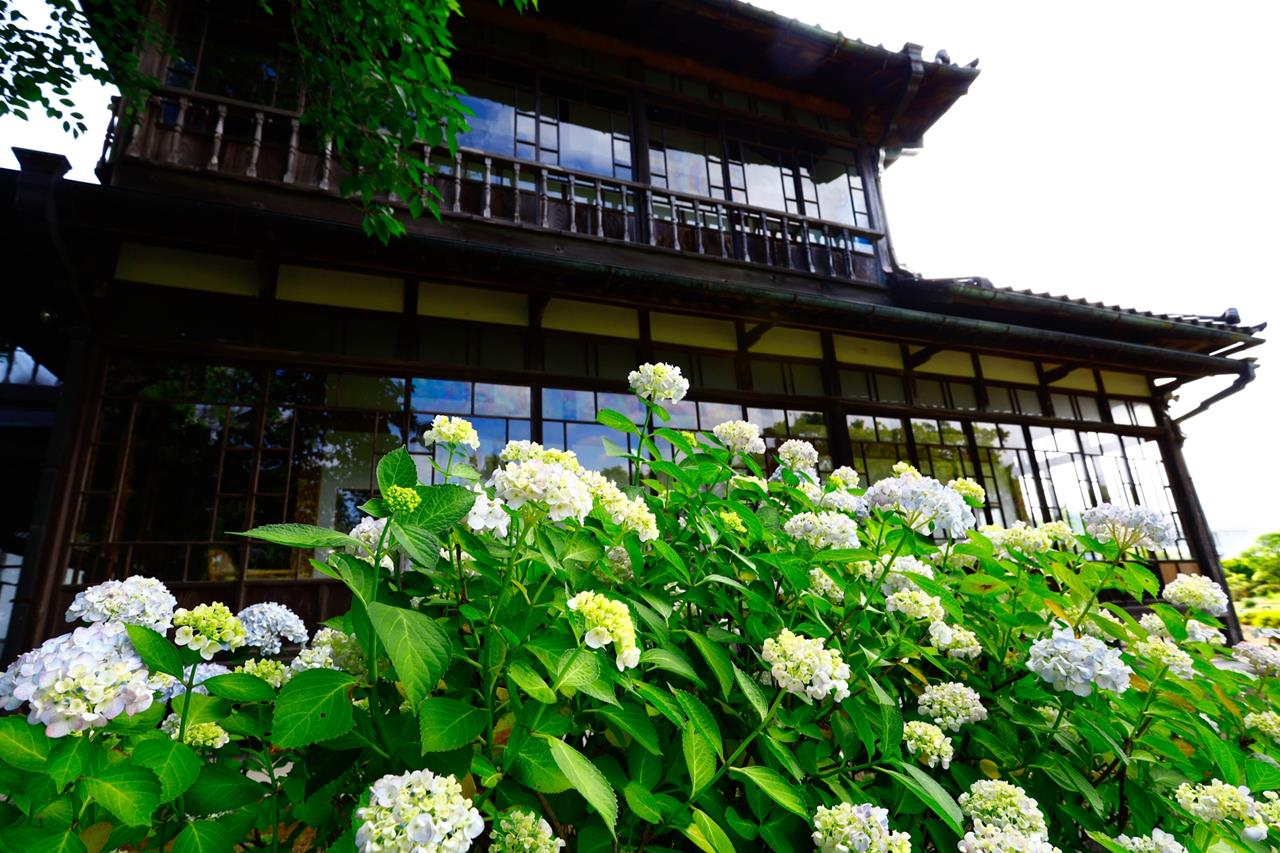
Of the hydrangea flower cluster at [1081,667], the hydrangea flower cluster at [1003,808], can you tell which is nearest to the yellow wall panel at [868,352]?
the hydrangea flower cluster at [1081,667]

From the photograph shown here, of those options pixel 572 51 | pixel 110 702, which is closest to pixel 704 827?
pixel 110 702

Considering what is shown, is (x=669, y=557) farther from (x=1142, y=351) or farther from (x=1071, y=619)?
(x=1142, y=351)

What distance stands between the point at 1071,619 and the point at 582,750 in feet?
4.64

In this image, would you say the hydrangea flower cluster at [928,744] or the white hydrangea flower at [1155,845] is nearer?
the white hydrangea flower at [1155,845]

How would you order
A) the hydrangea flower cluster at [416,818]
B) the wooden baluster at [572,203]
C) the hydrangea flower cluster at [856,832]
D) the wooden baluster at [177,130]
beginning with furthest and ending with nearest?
the wooden baluster at [572,203] < the wooden baluster at [177,130] < the hydrangea flower cluster at [856,832] < the hydrangea flower cluster at [416,818]

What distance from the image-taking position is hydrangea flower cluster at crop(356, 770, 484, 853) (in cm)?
66

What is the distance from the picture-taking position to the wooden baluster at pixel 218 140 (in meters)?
4.72

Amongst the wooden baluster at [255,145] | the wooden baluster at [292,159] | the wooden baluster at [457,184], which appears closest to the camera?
the wooden baluster at [255,145]

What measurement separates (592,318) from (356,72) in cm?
270

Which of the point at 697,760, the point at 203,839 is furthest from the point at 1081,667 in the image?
the point at 203,839

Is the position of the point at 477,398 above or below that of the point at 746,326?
below

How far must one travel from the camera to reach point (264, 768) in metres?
0.94

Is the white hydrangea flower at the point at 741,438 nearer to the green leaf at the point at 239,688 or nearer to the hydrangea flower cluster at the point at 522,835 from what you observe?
the hydrangea flower cluster at the point at 522,835

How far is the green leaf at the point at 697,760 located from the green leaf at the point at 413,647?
16.7 inches
